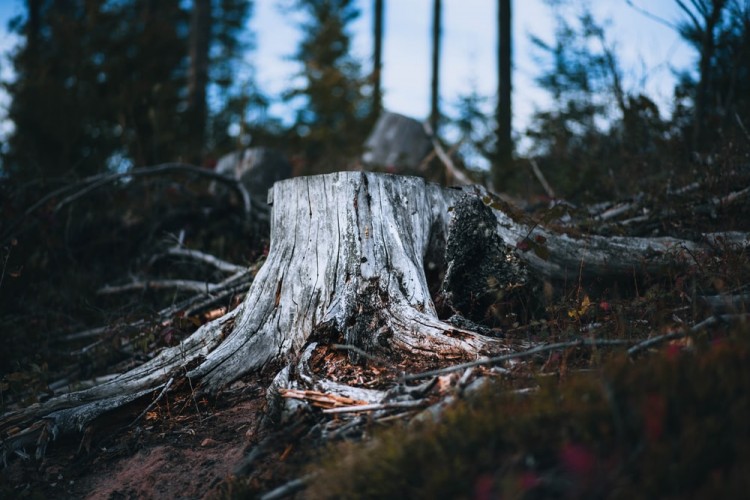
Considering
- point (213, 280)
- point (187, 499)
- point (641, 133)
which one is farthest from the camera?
point (641, 133)

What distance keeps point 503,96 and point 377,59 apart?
1140 centimetres

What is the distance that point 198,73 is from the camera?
1310 cm

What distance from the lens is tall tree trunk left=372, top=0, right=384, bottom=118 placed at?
2095 cm

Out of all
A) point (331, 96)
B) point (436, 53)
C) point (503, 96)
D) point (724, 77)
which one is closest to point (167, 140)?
point (503, 96)

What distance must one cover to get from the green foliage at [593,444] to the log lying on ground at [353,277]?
1150 mm

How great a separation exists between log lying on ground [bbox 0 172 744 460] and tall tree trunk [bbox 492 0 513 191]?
632 centimetres

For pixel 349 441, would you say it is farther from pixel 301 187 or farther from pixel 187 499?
pixel 301 187

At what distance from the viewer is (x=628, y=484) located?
5.37 feet

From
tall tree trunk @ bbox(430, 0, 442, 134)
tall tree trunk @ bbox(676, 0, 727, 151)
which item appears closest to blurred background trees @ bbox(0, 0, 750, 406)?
tall tree trunk @ bbox(676, 0, 727, 151)

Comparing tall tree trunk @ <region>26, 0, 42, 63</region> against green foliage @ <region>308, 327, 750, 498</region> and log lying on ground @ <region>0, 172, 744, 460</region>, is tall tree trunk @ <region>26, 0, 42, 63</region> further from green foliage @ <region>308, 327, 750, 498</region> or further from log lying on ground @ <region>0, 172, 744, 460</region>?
green foliage @ <region>308, 327, 750, 498</region>

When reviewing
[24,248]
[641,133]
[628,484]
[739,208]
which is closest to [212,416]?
[628,484]

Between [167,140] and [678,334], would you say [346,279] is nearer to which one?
[678,334]

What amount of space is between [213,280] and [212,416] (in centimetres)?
274

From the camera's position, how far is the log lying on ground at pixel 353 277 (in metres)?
3.44
